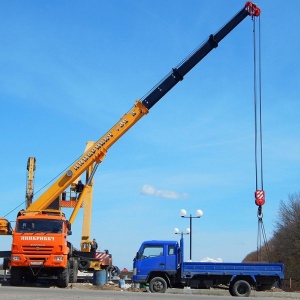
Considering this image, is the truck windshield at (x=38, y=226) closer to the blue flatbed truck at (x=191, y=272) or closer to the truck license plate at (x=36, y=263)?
the truck license plate at (x=36, y=263)

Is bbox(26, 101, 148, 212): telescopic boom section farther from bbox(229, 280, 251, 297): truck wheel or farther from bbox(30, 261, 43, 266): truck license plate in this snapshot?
bbox(229, 280, 251, 297): truck wheel

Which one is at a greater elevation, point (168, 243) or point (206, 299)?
point (168, 243)

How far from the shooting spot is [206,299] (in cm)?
1928

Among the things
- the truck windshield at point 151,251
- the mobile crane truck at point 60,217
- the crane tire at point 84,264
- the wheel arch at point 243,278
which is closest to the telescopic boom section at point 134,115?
the mobile crane truck at point 60,217

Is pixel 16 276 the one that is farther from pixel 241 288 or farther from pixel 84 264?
pixel 241 288

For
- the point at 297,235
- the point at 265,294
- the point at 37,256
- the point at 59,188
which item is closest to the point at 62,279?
the point at 37,256

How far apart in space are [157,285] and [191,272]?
1.61 meters

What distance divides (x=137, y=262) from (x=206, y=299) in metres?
6.38

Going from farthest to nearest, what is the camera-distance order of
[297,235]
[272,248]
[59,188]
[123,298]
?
[272,248] < [297,235] < [59,188] < [123,298]

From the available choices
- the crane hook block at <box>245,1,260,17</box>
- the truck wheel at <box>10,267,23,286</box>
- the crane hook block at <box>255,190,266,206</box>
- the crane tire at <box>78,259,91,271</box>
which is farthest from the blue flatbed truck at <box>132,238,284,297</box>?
→ the crane hook block at <box>245,1,260,17</box>

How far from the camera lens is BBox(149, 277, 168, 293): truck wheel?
969 inches

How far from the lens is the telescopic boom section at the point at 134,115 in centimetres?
2883

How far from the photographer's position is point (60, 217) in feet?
79.7

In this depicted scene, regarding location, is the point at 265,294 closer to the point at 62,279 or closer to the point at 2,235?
the point at 62,279
